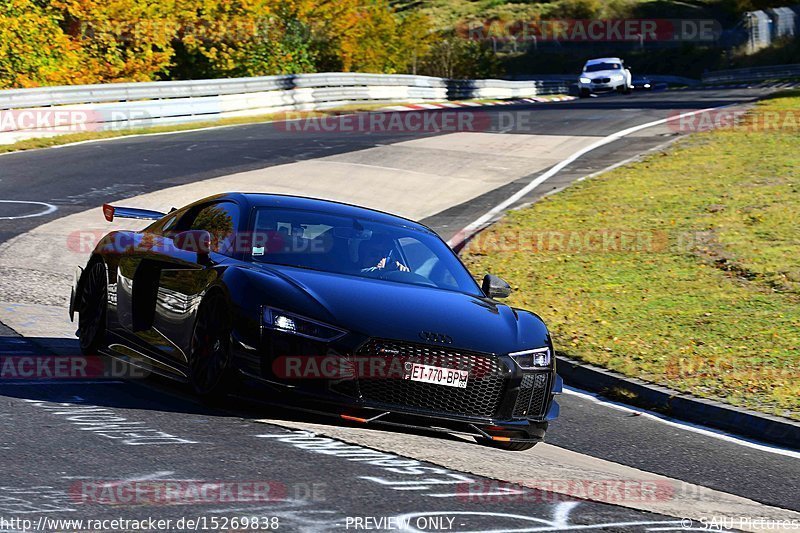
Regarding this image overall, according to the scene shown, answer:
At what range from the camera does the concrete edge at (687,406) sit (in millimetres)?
9078

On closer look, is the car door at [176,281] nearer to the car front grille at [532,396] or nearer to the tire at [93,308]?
the tire at [93,308]

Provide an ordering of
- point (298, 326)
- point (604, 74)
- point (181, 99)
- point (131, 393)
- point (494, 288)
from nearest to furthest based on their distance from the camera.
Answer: point (298, 326) → point (131, 393) → point (494, 288) → point (181, 99) → point (604, 74)

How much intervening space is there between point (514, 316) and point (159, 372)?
237 cm

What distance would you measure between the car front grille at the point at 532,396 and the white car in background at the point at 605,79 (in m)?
43.1

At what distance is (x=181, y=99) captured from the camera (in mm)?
31891

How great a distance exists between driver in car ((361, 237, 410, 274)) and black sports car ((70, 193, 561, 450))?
0.5 inches

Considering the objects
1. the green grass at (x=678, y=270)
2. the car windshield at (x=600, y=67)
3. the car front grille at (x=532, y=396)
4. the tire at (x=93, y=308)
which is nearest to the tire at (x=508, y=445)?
the car front grille at (x=532, y=396)

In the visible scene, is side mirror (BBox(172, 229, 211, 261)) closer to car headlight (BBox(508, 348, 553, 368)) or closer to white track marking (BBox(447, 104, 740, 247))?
car headlight (BBox(508, 348, 553, 368))

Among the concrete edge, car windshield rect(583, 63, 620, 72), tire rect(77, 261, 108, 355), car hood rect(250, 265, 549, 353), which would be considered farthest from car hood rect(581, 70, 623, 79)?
car hood rect(250, 265, 549, 353)

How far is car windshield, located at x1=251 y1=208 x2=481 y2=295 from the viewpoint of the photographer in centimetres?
805

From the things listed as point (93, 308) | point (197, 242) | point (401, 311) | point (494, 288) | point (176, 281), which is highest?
point (197, 242)

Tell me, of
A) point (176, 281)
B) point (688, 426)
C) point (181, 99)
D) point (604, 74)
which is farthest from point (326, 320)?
point (604, 74)

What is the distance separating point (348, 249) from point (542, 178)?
50.1 feet

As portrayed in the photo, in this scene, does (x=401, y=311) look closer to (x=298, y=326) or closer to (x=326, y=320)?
(x=326, y=320)
